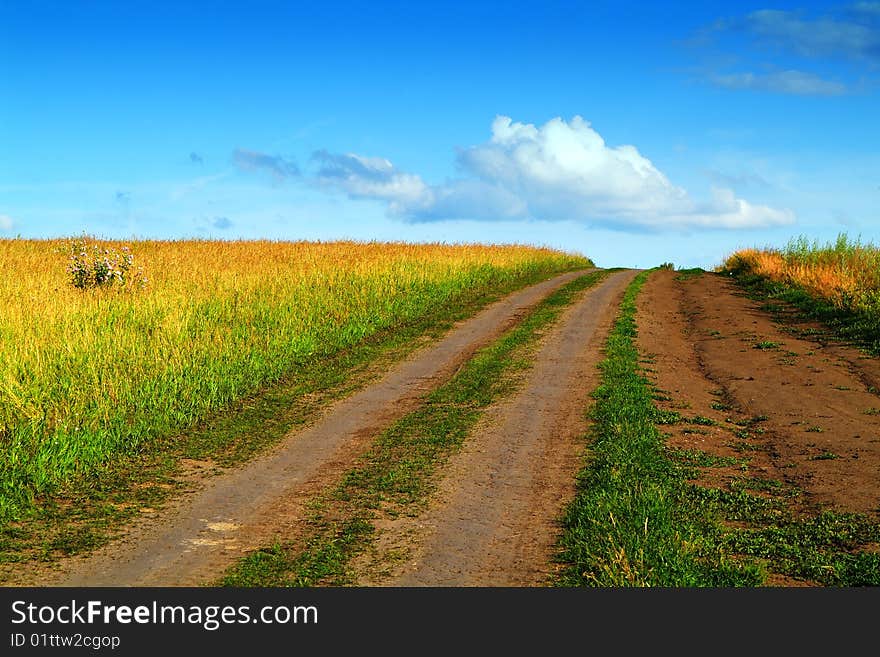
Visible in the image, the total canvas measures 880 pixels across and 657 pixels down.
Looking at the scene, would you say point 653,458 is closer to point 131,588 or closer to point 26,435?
point 131,588

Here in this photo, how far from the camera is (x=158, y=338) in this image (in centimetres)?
1377

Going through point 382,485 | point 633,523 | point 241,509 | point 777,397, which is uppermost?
point 777,397

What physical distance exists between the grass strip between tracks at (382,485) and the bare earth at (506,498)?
264 mm

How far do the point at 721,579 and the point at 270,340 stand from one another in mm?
10889

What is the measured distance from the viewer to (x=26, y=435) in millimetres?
9234

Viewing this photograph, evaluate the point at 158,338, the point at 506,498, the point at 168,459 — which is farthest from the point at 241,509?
the point at 158,338

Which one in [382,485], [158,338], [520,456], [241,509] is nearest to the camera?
[241,509]

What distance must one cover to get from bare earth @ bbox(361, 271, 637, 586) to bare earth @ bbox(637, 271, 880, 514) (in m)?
1.59

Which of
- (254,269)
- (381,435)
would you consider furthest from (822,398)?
(254,269)

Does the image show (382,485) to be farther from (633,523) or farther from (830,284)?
(830,284)

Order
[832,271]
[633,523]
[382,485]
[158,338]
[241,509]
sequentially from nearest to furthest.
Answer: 1. [633,523]
2. [241,509]
3. [382,485]
4. [158,338]
5. [832,271]

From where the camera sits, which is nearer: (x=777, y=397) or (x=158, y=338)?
(x=777, y=397)

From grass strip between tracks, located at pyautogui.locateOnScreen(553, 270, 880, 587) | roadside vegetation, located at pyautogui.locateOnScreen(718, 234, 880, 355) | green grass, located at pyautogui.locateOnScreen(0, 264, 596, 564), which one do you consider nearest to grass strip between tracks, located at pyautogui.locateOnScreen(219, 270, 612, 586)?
green grass, located at pyautogui.locateOnScreen(0, 264, 596, 564)

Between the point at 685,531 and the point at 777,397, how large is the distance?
6443 mm
